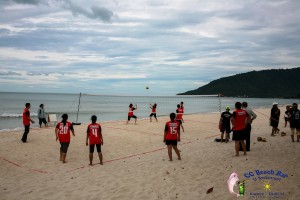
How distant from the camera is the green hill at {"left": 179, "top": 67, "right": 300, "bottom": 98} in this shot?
17960 cm

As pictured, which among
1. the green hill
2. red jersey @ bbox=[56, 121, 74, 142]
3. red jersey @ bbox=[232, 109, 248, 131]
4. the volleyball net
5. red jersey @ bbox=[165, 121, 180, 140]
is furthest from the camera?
the green hill

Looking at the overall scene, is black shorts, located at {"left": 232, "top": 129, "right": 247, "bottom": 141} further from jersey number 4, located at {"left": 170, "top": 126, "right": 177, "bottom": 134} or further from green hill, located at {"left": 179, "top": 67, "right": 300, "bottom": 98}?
green hill, located at {"left": 179, "top": 67, "right": 300, "bottom": 98}

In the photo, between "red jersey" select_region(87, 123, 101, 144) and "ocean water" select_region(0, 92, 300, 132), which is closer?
"red jersey" select_region(87, 123, 101, 144)

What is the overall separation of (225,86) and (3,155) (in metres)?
179

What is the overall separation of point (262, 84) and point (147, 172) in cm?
19919

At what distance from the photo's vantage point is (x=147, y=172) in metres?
7.70

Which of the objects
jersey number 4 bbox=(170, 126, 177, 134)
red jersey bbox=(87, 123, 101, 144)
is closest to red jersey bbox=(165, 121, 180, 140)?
jersey number 4 bbox=(170, 126, 177, 134)

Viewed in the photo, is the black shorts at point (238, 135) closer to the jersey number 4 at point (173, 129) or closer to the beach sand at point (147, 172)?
the beach sand at point (147, 172)

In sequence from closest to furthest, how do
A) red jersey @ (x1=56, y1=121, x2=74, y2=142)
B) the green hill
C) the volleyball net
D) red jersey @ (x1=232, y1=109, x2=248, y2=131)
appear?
red jersey @ (x1=232, y1=109, x2=248, y2=131) < red jersey @ (x1=56, y1=121, x2=74, y2=142) < the volleyball net < the green hill

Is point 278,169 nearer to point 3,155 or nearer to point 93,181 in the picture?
point 93,181

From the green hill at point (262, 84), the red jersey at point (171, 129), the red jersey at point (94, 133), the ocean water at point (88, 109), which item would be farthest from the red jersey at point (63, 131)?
the green hill at point (262, 84)

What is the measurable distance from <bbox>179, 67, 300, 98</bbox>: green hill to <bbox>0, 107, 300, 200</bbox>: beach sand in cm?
16827

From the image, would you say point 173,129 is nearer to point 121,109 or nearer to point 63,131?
point 63,131

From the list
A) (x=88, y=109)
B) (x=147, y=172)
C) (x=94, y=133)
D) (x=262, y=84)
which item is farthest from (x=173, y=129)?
(x=262, y=84)
